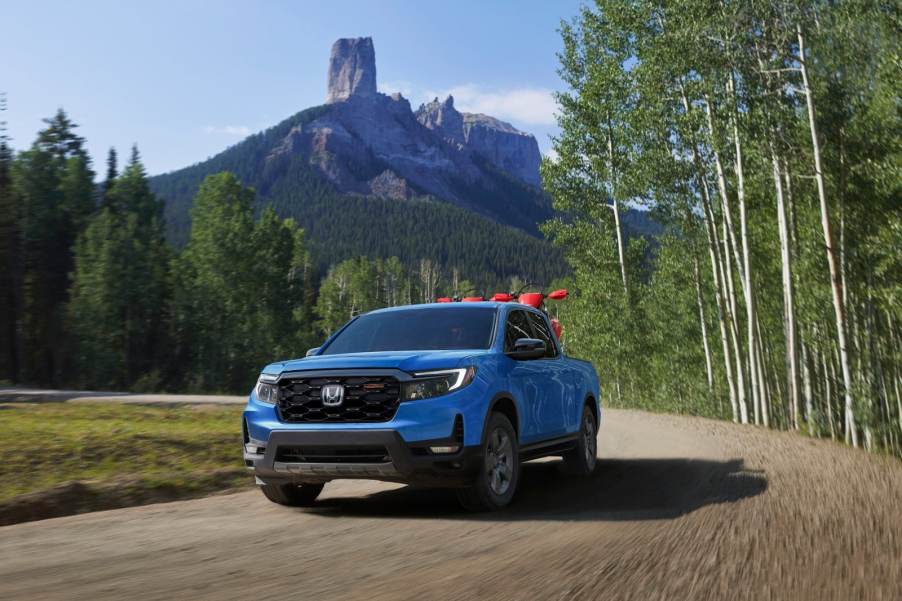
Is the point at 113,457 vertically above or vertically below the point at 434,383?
below

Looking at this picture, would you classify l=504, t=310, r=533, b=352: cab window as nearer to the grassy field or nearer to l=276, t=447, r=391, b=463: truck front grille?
l=276, t=447, r=391, b=463: truck front grille

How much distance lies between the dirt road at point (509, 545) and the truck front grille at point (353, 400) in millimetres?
863

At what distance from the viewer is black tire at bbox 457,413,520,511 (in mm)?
7500

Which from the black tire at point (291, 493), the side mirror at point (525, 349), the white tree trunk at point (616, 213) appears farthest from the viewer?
the white tree trunk at point (616, 213)

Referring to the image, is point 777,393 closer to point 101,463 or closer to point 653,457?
point 653,457

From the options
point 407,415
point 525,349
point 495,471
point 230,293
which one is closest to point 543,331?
point 525,349

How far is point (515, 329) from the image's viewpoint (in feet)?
30.2

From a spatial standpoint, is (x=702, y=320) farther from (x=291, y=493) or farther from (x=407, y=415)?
(x=407, y=415)

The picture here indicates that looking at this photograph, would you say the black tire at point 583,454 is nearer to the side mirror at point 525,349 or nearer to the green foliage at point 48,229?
the side mirror at point 525,349

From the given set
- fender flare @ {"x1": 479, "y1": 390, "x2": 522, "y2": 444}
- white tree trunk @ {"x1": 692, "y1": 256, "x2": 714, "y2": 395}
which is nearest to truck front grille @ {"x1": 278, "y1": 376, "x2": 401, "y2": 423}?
fender flare @ {"x1": 479, "y1": 390, "x2": 522, "y2": 444}

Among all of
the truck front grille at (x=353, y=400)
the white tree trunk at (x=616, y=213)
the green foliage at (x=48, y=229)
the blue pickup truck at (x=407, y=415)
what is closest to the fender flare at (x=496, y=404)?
the blue pickup truck at (x=407, y=415)

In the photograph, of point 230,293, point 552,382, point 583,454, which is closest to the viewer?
point 552,382

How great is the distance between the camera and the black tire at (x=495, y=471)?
750cm

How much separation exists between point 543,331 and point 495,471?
2.79 m
